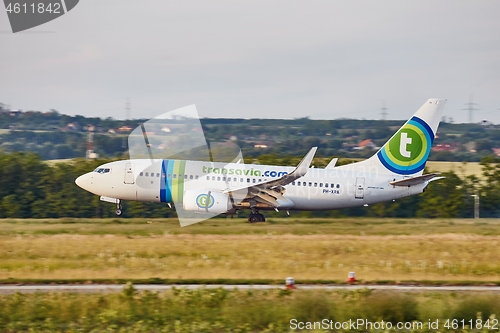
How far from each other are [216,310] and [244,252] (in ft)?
25.6

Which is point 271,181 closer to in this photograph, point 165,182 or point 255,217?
point 255,217

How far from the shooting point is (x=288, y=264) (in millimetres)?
21906

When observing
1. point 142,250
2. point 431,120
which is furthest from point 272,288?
point 431,120

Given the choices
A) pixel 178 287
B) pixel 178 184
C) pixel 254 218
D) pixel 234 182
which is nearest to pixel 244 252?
pixel 178 287

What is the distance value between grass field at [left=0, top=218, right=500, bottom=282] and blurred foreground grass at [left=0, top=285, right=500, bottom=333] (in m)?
3.31

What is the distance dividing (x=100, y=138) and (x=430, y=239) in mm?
71291

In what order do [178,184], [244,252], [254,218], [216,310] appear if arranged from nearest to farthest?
[216,310] < [244,252] < [178,184] < [254,218]

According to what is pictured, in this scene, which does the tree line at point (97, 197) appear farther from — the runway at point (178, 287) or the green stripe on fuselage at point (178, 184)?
the runway at point (178, 287)

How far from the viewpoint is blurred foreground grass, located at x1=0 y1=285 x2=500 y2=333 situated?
15.1 metres

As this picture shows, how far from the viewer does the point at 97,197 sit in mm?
45875

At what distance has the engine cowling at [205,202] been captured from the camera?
107 ft

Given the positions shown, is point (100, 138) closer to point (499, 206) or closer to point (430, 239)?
point (499, 206)

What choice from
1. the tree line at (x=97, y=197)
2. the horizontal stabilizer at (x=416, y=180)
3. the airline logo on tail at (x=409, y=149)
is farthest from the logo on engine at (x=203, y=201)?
the tree line at (x=97, y=197)

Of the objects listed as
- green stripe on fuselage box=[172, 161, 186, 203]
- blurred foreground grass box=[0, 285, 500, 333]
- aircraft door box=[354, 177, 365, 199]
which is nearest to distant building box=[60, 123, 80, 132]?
green stripe on fuselage box=[172, 161, 186, 203]
